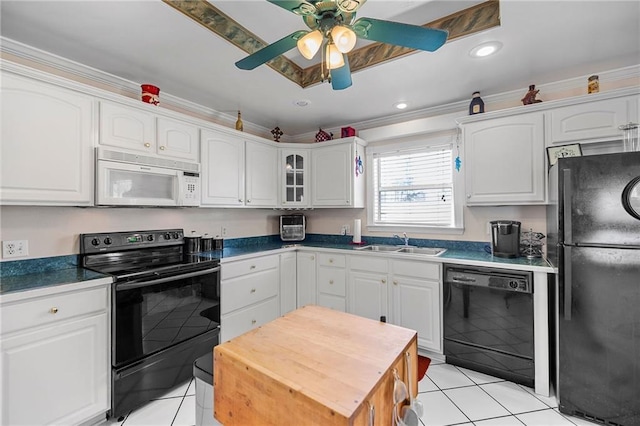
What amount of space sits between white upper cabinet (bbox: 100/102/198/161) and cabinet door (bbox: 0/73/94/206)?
11 cm

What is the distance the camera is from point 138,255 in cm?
248

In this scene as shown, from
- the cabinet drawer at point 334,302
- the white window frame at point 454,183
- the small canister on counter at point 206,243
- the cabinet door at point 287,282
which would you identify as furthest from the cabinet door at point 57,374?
the white window frame at point 454,183

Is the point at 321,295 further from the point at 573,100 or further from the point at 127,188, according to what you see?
the point at 573,100

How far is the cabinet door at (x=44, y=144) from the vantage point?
1685 millimetres

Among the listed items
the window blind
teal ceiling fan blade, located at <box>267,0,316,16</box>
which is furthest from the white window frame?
teal ceiling fan blade, located at <box>267,0,316,16</box>

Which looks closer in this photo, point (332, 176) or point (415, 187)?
point (415, 187)

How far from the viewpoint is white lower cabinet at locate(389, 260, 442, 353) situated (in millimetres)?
2545

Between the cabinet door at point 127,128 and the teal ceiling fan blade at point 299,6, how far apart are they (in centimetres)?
167

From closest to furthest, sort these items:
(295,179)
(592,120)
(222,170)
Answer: (592,120)
(222,170)
(295,179)

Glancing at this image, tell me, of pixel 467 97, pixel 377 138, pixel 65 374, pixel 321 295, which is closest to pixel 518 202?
pixel 467 97

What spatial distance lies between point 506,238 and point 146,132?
3.19 m

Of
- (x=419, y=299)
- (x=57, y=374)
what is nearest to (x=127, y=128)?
(x=57, y=374)

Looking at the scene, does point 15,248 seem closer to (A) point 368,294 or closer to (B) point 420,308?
(A) point 368,294

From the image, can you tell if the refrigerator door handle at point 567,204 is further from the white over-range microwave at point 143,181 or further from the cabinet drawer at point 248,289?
the white over-range microwave at point 143,181
